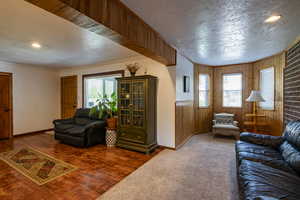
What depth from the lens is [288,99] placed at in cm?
328

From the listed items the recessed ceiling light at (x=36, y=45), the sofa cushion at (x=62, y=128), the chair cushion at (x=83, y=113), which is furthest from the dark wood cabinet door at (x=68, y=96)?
the recessed ceiling light at (x=36, y=45)

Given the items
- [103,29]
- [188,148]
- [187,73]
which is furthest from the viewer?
[187,73]

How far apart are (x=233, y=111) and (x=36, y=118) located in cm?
717

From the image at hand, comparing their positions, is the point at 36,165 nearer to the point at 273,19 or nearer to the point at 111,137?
the point at 111,137

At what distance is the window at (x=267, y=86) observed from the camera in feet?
13.4

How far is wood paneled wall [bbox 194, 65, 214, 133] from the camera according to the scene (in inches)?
200

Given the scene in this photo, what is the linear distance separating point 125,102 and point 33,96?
382cm

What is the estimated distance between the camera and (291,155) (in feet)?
6.16

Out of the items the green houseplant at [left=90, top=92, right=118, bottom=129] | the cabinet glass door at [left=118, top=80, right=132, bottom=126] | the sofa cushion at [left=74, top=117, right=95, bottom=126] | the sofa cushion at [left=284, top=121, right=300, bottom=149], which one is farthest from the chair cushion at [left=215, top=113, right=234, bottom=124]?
the sofa cushion at [left=74, top=117, right=95, bottom=126]

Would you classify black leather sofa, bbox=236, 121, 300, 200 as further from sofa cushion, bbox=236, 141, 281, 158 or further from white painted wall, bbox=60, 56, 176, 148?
white painted wall, bbox=60, 56, 176, 148

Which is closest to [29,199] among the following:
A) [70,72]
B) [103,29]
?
[103,29]

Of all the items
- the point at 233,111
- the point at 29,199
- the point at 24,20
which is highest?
the point at 24,20

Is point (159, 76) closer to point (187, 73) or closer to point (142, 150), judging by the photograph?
point (187, 73)

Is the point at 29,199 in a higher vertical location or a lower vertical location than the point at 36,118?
lower
